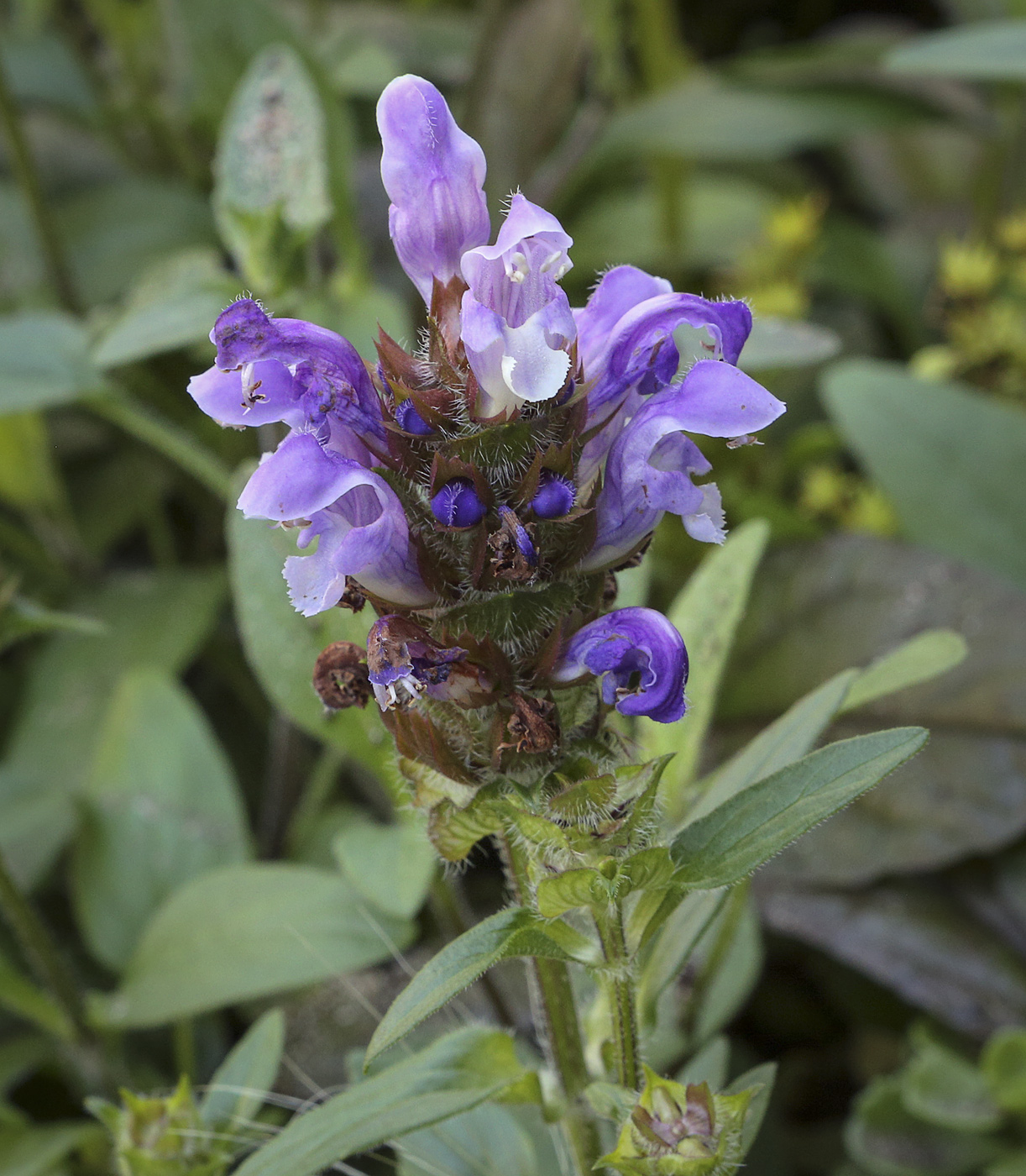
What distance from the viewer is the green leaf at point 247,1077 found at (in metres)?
0.78

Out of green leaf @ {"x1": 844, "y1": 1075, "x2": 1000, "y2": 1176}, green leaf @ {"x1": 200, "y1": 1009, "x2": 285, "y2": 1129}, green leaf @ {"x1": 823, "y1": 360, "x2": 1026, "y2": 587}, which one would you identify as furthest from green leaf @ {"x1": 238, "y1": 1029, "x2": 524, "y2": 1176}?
green leaf @ {"x1": 823, "y1": 360, "x2": 1026, "y2": 587}

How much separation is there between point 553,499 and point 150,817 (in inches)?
30.0

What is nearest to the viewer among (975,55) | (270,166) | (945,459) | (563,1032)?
(563,1032)

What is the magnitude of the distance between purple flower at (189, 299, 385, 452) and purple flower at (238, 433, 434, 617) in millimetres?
22

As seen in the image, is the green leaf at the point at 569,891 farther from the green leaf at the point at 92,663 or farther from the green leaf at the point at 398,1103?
the green leaf at the point at 92,663

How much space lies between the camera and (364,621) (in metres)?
0.83

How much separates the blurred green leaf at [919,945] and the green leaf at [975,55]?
2.71ft

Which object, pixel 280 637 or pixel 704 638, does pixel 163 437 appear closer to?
pixel 280 637

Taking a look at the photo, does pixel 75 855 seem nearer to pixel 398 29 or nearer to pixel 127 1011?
pixel 127 1011

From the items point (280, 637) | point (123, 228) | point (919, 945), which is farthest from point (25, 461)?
point (919, 945)

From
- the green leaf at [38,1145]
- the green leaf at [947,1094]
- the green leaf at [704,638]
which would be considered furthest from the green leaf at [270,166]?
the green leaf at [947,1094]

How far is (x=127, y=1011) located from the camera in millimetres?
1013

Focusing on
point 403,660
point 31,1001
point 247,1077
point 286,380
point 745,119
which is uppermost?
point 286,380

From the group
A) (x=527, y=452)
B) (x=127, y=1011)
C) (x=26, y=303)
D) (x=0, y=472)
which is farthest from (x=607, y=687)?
(x=26, y=303)
